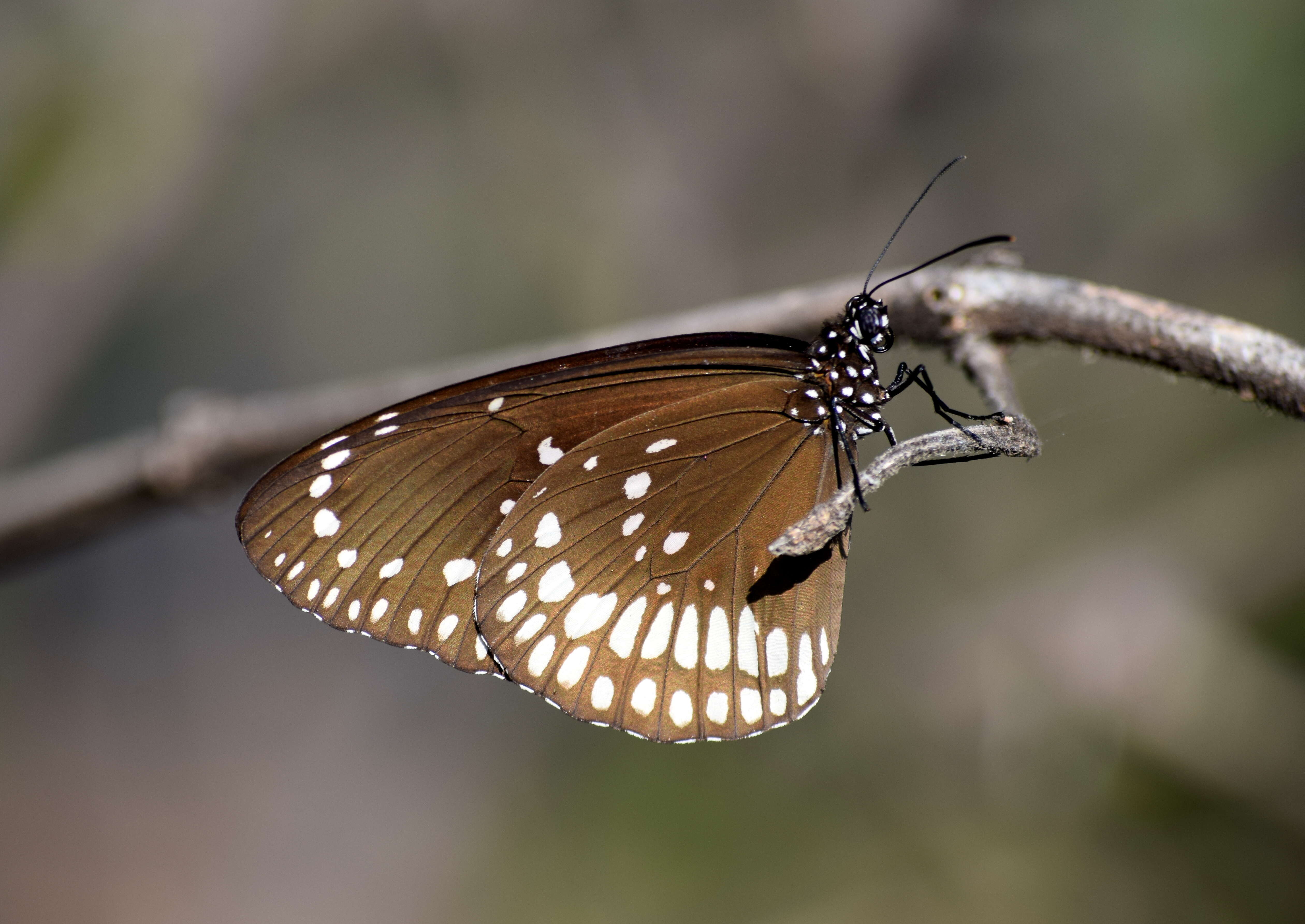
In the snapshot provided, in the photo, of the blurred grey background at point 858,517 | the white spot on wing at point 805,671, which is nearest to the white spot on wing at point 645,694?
the white spot on wing at point 805,671

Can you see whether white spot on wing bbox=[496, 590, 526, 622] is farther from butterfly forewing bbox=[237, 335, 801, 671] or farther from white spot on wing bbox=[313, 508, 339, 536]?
white spot on wing bbox=[313, 508, 339, 536]

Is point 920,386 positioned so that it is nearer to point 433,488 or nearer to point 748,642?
point 748,642

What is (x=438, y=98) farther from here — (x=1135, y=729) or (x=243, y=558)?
(x=1135, y=729)

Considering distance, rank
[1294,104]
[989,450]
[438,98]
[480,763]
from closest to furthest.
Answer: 1. [989,450]
2. [1294,104]
3. [438,98]
4. [480,763]

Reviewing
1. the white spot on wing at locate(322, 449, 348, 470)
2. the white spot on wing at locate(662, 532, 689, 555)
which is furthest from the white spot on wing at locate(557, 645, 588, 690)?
the white spot on wing at locate(322, 449, 348, 470)

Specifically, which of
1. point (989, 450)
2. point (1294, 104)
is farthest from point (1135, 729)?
point (989, 450)

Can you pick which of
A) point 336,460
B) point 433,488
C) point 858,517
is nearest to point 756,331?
point 433,488

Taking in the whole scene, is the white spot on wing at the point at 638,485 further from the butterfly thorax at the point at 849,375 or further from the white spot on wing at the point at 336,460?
the white spot on wing at the point at 336,460
